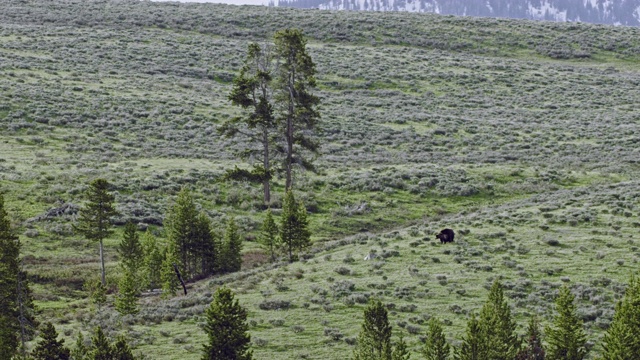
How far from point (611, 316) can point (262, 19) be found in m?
112

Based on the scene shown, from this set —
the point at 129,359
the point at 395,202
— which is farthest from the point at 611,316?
the point at 395,202

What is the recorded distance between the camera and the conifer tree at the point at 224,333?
26.5 m

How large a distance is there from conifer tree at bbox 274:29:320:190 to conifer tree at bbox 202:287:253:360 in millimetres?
29985

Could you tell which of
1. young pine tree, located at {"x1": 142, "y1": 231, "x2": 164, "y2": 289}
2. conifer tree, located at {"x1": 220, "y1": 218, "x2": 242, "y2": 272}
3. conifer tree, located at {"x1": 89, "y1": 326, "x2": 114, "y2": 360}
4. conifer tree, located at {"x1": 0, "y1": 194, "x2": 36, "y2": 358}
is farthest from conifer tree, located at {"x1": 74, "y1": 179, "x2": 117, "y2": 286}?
conifer tree, located at {"x1": 89, "y1": 326, "x2": 114, "y2": 360}

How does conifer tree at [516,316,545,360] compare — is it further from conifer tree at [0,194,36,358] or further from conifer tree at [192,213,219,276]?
conifer tree at [192,213,219,276]

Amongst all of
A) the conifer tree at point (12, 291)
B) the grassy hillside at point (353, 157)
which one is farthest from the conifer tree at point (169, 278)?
the conifer tree at point (12, 291)

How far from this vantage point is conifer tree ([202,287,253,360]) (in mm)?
26547

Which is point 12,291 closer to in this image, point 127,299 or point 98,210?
point 127,299

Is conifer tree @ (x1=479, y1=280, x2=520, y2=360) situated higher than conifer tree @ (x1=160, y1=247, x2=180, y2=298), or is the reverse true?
conifer tree @ (x1=479, y1=280, x2=520, y2=360)

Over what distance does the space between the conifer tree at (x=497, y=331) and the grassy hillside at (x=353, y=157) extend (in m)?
5.18

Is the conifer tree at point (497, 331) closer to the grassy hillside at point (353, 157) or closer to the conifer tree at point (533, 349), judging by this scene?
the conifer tree at point (533, 349)

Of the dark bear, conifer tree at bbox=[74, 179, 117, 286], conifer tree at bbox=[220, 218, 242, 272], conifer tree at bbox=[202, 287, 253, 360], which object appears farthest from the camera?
conifer tree at bbox=[220, 218, 242, 272]

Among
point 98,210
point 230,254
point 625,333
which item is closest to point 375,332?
point 625,333

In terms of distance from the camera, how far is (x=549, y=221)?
148 feet
